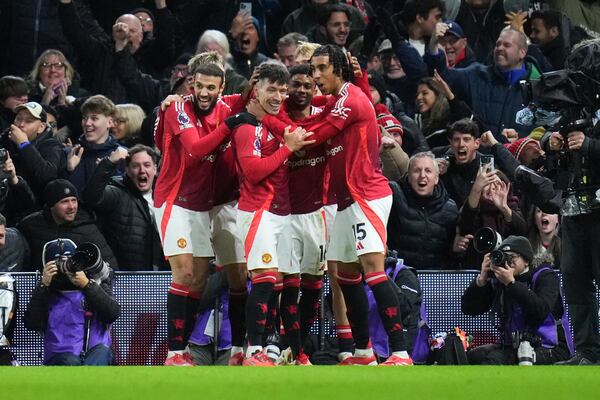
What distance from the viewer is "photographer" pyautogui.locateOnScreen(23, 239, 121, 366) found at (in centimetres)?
1078

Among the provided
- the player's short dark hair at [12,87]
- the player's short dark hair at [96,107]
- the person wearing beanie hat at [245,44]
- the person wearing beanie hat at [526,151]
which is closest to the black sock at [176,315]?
the player's short dark hair at [96,107]

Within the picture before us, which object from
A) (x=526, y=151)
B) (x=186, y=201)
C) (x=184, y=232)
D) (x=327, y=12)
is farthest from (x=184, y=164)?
(x=327, y=12)

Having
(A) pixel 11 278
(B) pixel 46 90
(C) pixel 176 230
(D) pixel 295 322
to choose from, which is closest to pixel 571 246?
(D) pixel 295 322

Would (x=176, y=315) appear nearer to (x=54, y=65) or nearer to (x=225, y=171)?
(x=225, y=171)

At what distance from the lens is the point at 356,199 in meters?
9.70

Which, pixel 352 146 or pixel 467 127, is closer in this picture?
pixel 352 146

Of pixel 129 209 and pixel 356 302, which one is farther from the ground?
pixel 129 209

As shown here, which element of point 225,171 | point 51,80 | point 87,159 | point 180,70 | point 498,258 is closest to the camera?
point 225,171

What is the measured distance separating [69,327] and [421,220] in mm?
3040

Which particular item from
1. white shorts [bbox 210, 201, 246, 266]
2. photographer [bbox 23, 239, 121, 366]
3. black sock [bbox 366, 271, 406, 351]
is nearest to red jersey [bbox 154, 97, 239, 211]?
white shorts [bbox 210, 201, 246, 266]

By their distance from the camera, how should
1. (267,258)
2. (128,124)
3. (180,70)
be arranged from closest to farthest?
1. (267,258)
2. (128,124)
3. (180,70)

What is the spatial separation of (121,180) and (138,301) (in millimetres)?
1336

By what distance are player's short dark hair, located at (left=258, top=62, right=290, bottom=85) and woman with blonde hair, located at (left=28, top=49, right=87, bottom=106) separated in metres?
4.20

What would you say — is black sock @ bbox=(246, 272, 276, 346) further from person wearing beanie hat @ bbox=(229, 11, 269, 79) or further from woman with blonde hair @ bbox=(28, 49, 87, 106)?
person wearing beanie hat @ bbox=(229, 11, 269, 79)
